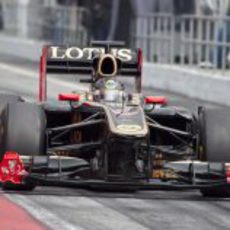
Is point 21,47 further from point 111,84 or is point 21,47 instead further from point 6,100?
point 111,84

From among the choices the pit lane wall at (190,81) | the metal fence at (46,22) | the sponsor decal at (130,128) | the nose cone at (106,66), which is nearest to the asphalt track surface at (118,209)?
the sponsor decal at (130,128)

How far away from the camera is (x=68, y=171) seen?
36.2 feet

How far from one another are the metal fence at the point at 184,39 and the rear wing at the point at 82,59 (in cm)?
1168

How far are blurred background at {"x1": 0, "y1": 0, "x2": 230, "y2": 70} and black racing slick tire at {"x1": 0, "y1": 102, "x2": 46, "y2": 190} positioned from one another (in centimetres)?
1437

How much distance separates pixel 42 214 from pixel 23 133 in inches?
51.3

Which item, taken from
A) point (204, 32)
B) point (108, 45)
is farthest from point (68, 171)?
point (204, 32)

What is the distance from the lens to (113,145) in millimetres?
11000

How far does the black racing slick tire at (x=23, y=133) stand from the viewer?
11.1 metres

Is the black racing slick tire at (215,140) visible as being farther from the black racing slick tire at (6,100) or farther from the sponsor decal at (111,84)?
the black racing slick tire at (6,100)

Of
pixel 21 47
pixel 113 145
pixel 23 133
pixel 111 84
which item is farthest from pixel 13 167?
pixel 21 47

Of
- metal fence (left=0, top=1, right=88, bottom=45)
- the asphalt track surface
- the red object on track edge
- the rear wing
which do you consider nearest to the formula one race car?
the asphalt track surface

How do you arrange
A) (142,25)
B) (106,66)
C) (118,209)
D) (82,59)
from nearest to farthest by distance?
(118,209) → (106,66) → (82,59) → (142,25)

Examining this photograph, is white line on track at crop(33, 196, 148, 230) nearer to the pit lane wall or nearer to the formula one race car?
the formula one race car

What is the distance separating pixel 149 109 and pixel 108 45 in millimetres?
1554
